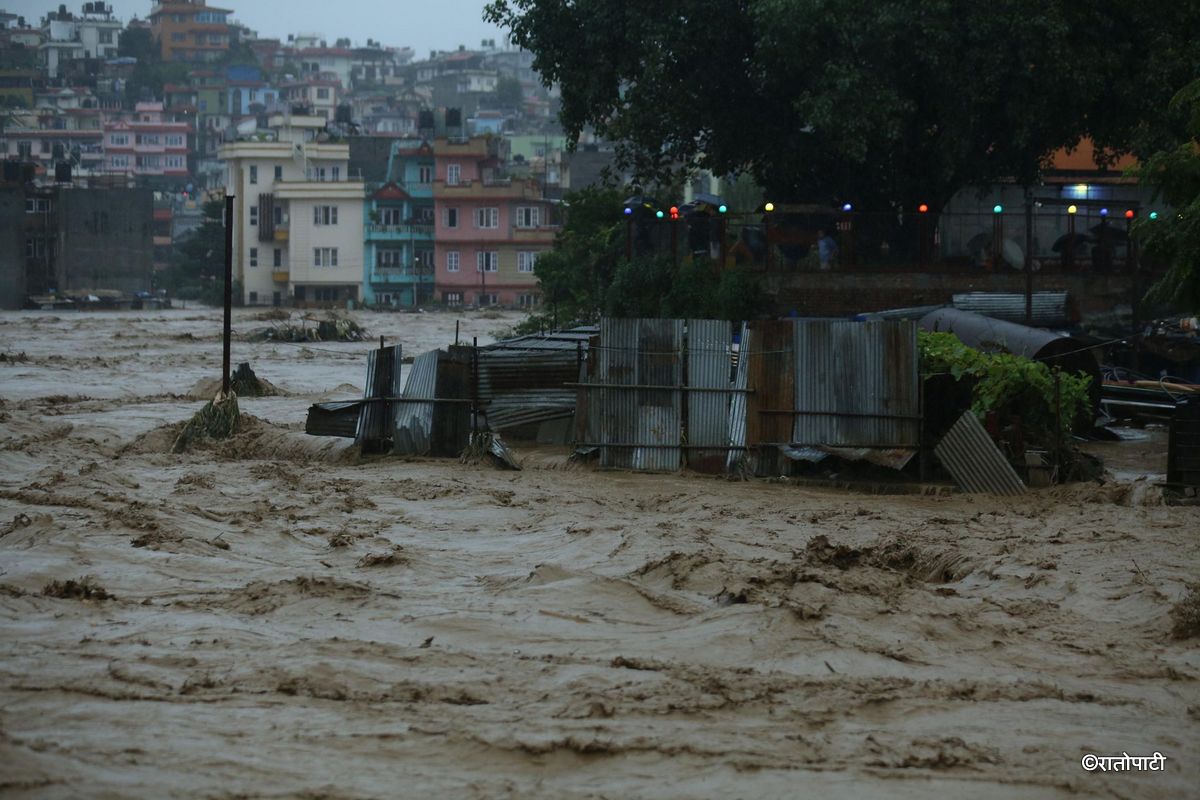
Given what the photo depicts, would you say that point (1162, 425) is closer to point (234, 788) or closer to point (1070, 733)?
point (1070, 733)

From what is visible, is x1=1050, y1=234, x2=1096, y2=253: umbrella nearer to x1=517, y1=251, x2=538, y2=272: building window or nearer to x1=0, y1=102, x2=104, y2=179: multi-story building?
x1=517, y1=251, x2=538, y2=272: building window

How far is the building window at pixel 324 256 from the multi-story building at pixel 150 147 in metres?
54.8

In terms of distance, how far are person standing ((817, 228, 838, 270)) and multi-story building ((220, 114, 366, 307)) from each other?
2081 inches

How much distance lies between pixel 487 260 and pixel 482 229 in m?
1.71

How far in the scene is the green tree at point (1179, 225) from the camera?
1462 centimetres

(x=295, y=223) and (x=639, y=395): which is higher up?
(x=295, y=223)

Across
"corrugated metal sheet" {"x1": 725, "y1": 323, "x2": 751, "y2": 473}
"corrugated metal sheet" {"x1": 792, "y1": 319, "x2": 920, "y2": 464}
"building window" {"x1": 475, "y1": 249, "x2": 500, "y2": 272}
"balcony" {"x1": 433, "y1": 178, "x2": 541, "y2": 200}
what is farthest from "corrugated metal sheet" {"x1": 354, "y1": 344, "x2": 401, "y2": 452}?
"building window" {"x1": 475, "y1": 249, "x2": 500, "y2": 272}

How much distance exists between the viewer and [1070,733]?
777 cm

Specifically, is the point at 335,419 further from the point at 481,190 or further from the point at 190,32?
the point at 190,32

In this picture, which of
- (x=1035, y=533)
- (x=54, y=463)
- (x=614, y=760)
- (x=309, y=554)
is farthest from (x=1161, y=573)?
(x=54, y=463)

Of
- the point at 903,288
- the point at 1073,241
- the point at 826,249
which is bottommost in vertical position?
the point at 903,288

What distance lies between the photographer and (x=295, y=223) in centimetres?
7912

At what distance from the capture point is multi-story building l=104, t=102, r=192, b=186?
129625 mm

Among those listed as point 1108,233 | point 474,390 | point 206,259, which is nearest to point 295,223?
point 206,259
